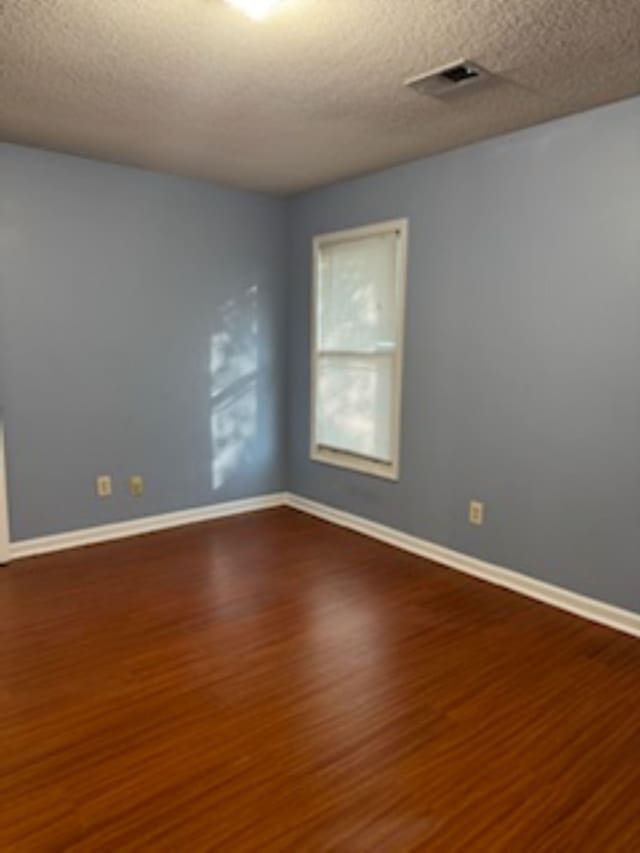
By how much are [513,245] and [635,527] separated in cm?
150

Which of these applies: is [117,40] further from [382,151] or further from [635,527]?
[635,527]

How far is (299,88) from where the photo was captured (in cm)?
250

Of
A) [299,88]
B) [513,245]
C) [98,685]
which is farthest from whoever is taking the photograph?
[513,245]

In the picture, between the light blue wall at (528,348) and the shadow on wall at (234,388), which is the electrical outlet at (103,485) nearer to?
the shadow on wall at (234,388)

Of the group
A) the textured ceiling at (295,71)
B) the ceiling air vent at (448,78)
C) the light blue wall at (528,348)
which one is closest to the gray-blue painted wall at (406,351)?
the light blue wall at (528,348)

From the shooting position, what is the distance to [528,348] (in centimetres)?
307

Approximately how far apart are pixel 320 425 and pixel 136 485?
4.47 ft

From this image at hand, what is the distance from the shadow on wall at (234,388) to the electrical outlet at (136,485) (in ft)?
1.74

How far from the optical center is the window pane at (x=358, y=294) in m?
3.81

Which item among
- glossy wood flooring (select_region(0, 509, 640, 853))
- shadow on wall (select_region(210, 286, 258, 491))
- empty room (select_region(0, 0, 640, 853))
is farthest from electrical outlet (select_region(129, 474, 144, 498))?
glossy wood flooring (select_region(0, 509, 640, 853))

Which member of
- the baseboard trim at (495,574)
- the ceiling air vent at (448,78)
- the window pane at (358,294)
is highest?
the ceiling air vent at (448,78)

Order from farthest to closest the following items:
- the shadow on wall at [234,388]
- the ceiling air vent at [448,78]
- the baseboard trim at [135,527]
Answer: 1. the shadow on wall at [234,388]
2. the baseboard trim at [135,527]
3. the ceiling air vent at [448,78]

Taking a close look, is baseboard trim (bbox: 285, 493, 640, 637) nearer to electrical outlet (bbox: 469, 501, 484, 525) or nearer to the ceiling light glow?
electrical outlet (bbox: 469, 501, 484, 525)

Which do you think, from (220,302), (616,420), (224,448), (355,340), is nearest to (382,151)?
(355,340)
